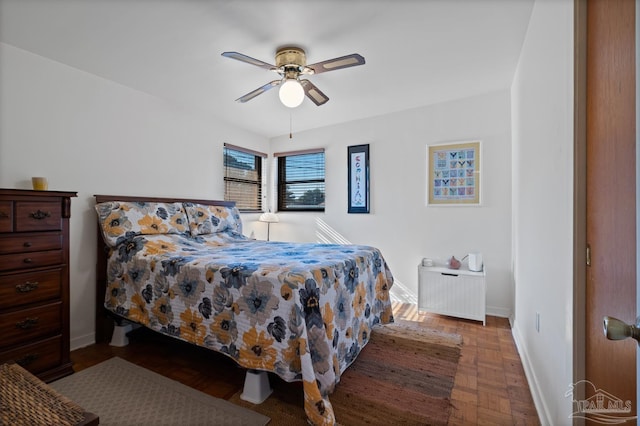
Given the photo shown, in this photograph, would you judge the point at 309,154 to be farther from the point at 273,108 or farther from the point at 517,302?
the point at 517,302

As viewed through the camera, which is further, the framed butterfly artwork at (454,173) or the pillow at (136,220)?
the framed butterfly artwork at (454,173)

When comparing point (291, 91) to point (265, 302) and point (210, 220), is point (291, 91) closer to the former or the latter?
point (265, 302)

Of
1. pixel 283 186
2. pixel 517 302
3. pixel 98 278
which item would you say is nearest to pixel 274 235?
pixel 283 186

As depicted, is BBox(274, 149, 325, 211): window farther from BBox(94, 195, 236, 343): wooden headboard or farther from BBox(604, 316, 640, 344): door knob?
BBox(604, 316, 640, 344): door knob

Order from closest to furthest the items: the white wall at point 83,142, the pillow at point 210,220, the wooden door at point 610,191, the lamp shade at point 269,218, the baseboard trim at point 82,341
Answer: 1. the wooden door at point 610,191
2. the white wall at point 83,142
3. the baseboard trim at point 82,341
4. the pillow at point 210,220
5. the lamp shade at point 269,218

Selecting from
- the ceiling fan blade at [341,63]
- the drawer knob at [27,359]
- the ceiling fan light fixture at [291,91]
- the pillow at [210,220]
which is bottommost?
the drawer knob at [27,359]

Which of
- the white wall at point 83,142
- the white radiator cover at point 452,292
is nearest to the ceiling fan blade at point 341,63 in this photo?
the white wall at point 83,142

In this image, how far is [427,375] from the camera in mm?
2006

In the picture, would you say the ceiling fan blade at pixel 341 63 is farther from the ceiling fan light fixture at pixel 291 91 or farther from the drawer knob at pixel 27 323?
the drawer knob at pixel 27 323

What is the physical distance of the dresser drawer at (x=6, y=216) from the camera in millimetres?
1729

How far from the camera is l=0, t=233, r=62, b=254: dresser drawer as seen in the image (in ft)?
5.74

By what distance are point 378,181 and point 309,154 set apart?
4.13 ft

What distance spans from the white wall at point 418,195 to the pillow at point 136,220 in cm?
203

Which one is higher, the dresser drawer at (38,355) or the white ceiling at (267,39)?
the white ceiling at (267,39)
